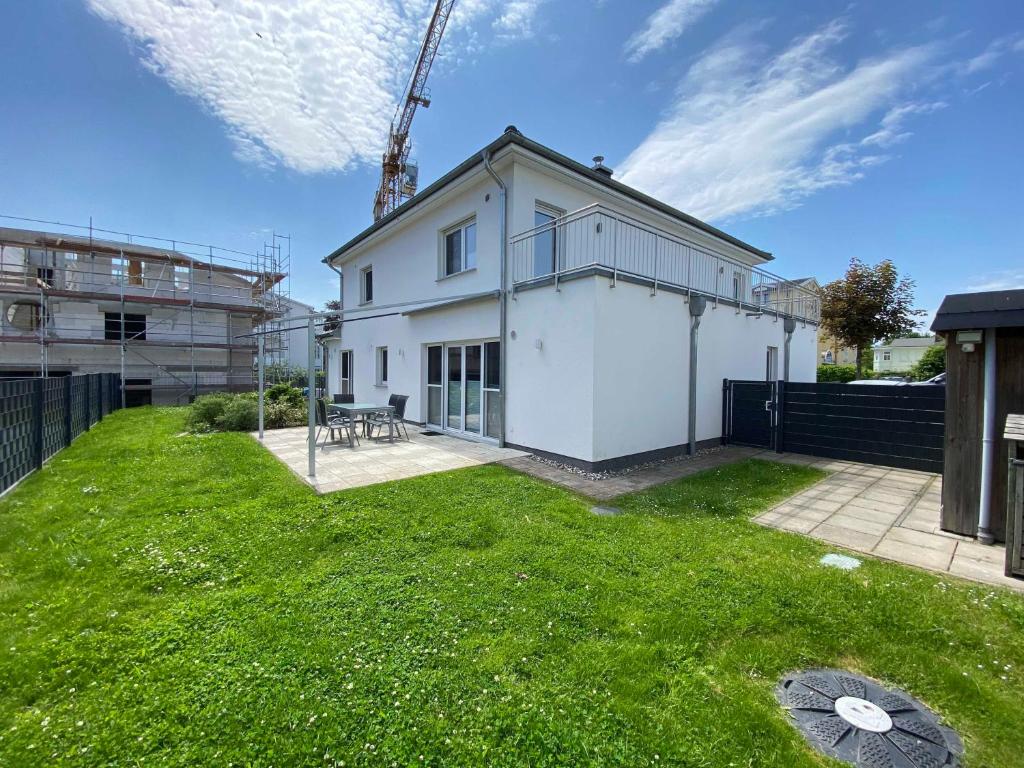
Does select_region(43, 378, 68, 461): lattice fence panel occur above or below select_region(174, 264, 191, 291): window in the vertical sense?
below

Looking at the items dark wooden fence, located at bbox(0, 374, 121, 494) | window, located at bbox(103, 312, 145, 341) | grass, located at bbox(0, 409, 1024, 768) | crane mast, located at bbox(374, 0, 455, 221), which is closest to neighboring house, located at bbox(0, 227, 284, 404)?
window, located at bbox(103, 312, 145, 341)

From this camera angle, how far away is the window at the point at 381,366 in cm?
1338

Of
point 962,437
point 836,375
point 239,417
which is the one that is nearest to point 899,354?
point 836,375

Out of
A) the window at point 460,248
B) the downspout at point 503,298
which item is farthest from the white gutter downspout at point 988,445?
the window at point 460,248

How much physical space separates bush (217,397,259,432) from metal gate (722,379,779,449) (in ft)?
39.6

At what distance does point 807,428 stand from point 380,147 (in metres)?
42.2

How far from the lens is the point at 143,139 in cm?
1295

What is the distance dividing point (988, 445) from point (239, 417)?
1388cm

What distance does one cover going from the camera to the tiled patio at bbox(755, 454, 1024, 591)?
3822 mm

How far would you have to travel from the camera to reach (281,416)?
11.8 meters

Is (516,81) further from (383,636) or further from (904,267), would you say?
(904,267)

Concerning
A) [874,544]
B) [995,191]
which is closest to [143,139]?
[874,544]

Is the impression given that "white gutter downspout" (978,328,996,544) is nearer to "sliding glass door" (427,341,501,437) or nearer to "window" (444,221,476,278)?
"sliding glass door" (427,341,501,437)

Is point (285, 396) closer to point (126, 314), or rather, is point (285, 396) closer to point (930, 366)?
point (126, 314)
